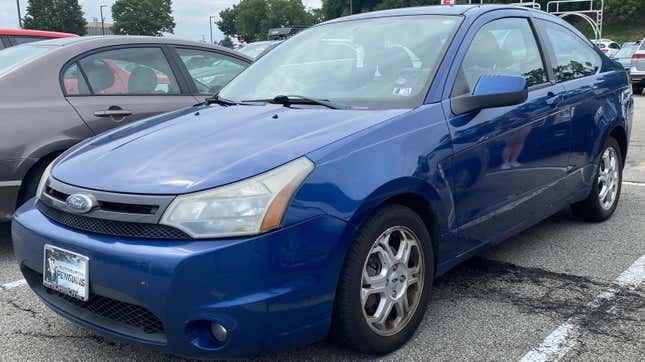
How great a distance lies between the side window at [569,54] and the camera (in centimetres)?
→ 416

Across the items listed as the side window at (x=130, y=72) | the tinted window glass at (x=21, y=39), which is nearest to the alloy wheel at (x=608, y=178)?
the side window at (x=130, y=72)

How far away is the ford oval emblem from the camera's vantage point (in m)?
2.44

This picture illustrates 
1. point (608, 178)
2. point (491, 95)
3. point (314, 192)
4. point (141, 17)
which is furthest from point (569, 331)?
point (141, 17)

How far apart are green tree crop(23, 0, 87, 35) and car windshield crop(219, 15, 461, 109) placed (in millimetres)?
73715

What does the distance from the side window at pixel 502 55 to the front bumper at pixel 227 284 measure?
51.5 inches

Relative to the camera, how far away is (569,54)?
4355mm

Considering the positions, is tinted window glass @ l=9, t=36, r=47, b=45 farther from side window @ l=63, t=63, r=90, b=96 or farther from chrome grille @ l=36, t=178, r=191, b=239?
chrome grille @ l=36, t=178, r=191, b=239

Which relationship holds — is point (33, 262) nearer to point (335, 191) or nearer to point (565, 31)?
A: point (335, 191)

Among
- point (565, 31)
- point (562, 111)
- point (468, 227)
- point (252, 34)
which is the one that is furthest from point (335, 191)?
point (252, 34)

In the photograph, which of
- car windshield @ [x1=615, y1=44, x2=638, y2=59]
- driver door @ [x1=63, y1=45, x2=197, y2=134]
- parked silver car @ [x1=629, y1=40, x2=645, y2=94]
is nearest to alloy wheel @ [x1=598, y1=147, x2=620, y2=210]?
driver door @ [x1=63, y1=45, x2=197, y2=134]

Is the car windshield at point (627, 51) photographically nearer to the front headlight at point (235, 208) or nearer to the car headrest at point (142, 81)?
the car headrest at point (142, 81)

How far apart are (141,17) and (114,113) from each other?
90724mm

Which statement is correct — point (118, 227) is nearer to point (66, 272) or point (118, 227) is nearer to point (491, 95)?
point (66, 272)

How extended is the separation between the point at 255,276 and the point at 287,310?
0.62 ft
